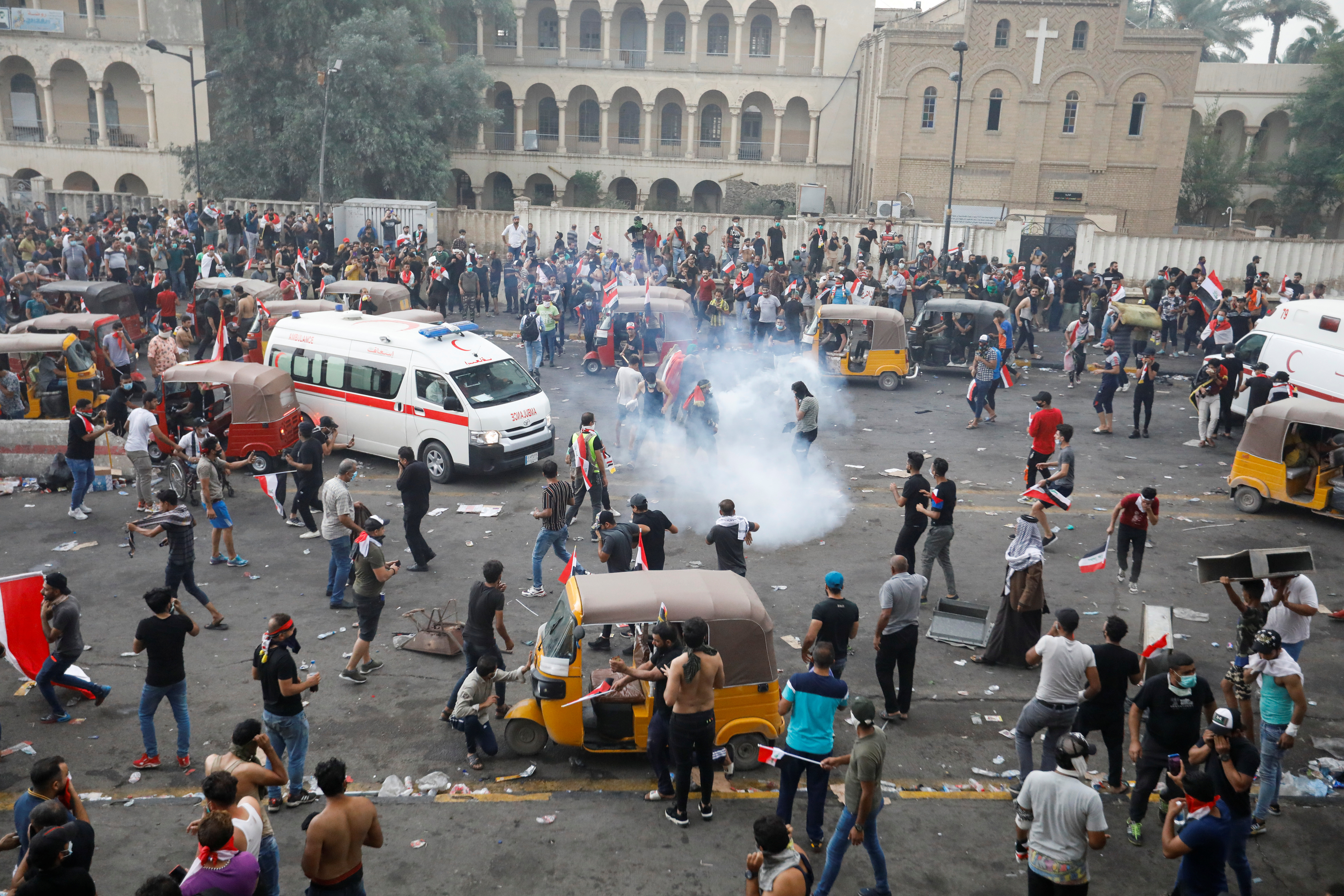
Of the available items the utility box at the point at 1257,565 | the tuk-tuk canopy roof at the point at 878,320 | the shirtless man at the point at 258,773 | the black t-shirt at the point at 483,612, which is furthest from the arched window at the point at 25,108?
the utility box at the point at 1257,565

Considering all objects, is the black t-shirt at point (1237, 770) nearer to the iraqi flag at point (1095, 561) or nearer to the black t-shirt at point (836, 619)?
the black t-shirt at point (836, 619)

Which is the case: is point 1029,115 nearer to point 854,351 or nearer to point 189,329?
point 854,351

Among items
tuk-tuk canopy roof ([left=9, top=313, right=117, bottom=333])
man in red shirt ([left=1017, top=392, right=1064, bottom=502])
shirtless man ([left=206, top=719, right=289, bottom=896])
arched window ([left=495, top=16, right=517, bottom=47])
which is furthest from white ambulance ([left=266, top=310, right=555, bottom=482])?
arched window ([left=495, top=16, right=517, bottom=47])

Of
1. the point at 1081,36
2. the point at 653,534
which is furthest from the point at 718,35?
the point at 653,534

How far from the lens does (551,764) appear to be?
8227 mm

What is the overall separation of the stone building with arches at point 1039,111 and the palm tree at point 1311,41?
62.8 feet

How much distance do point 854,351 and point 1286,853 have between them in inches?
610

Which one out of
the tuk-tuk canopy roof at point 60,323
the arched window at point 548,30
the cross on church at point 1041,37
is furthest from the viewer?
the arched window at point 548,30

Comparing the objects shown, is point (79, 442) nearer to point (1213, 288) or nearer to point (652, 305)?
point (652, 305)

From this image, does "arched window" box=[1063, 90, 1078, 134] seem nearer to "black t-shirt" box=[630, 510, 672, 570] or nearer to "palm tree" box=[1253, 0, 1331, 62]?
"palm tree" box=[1253, 0, 1331, 62]

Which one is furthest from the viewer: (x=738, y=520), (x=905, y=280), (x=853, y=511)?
(x=905, y=280)

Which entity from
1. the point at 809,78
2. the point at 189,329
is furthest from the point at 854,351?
the point at 809,78

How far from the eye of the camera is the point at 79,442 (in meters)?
13.4

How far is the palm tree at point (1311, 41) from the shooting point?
5722cm
